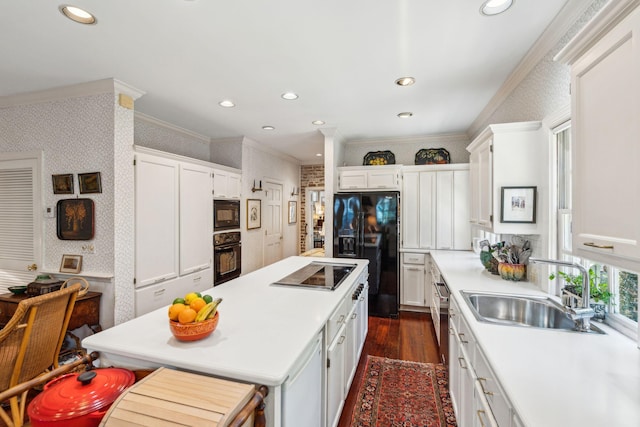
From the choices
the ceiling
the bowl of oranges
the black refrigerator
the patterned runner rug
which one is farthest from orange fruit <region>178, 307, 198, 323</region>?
the black refrigerator

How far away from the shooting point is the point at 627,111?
2.99 feet

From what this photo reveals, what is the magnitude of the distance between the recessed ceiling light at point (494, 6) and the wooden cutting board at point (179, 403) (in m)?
2.19

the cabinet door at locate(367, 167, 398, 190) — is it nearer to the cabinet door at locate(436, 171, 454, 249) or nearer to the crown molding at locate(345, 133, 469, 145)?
the cabinet door at locate(436, 171, 454, 249)

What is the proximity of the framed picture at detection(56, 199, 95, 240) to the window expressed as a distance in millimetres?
3542

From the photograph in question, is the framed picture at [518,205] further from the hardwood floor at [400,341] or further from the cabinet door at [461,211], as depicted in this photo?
the cabinet door at [461,211]

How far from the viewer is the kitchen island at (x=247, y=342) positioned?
3.55 feet

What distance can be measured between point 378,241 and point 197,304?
Result: 3.09 m

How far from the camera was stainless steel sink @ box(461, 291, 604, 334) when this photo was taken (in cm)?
180

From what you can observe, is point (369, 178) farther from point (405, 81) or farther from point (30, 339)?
point (30, 339)

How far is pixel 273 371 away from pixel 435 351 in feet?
8.65

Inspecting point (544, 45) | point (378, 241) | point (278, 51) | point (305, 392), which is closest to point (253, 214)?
point (378, 241)

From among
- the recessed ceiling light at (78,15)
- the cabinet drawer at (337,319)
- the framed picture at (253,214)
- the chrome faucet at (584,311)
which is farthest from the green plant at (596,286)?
the framed picture at (253,214)

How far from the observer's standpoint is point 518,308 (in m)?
1.98

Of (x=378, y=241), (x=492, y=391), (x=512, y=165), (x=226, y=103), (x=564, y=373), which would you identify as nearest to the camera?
(x=564, y=373)
